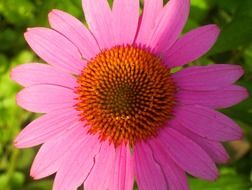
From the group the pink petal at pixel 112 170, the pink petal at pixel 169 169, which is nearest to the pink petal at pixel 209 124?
the pink petal at pixel 169 169

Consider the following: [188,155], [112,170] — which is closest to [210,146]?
[188,155]

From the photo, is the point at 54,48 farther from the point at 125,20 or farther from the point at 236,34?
the point at 236,34

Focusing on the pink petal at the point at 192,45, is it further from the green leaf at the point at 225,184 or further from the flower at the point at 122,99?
the green leaf at the point at 225,184

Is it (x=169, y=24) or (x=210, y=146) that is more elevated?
(x=169, y=24)

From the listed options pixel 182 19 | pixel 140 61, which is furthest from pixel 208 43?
pixel 140 61

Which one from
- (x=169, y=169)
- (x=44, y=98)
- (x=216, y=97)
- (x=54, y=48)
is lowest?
(x=169, y=169)

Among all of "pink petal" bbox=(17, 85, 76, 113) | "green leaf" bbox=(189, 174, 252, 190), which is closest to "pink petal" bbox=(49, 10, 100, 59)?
"pink petal" bbox=(17, 85, 76, 113)
